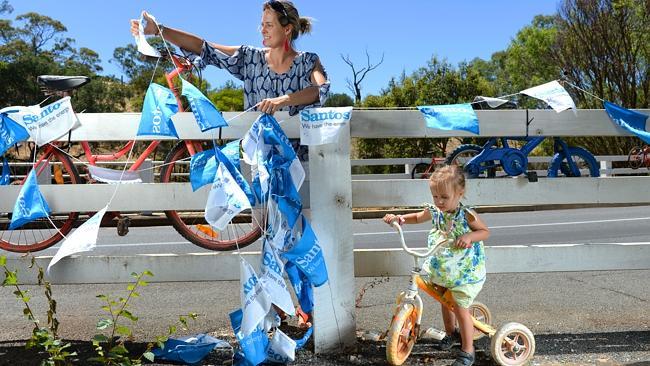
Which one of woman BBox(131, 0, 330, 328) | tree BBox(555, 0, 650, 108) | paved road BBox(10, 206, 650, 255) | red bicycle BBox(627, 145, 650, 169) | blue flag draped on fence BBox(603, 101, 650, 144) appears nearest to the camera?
woman BBox(131, 0, 330, 328)

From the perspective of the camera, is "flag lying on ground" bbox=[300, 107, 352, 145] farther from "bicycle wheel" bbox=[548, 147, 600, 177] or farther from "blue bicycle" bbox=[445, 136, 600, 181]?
"bicycle wheel" bbox=[548, 147, 600, 177]

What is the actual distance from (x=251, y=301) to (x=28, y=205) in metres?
1.42

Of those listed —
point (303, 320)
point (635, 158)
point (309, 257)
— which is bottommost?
point (303, 320)

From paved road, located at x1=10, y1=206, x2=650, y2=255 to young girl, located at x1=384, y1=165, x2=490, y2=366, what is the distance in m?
5.24

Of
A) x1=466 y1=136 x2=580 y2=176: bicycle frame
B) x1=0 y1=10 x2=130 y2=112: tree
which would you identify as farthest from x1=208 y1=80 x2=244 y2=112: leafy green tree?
x1=466 y1=136 x2=580 y2=176: bicycle frame

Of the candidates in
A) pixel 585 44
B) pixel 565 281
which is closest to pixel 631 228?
pixel 565 281

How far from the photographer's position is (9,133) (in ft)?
12.6

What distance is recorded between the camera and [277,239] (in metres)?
3.44

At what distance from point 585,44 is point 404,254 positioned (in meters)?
26.1

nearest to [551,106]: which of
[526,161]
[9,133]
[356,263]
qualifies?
[526,161]

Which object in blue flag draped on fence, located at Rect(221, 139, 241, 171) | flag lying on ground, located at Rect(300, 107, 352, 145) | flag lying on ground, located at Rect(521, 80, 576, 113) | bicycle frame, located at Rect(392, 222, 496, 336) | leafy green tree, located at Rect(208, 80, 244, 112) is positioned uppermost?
leafy green tree, located at Rect(208, 80, 244, 112)

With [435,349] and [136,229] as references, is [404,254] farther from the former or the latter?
[136,229]

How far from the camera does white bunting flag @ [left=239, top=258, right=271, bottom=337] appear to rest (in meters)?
3.29

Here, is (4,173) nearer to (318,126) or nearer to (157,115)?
(157,115)
